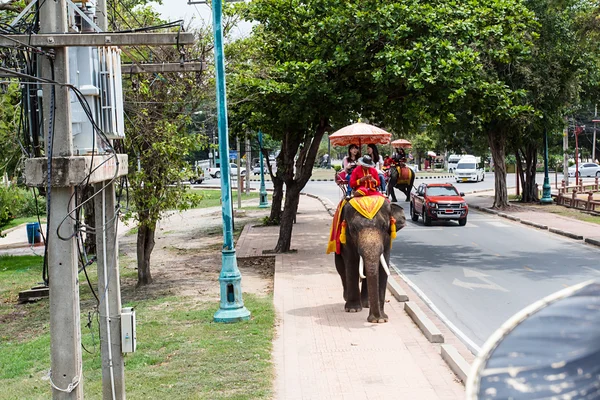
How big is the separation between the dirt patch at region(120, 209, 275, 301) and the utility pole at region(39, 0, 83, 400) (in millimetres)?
8702

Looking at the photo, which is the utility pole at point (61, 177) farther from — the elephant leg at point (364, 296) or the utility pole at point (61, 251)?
the elephant leg at point (364, 296)

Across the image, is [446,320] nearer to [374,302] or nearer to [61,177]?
[374,302]

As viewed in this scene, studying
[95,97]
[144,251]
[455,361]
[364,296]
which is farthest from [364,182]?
[144,251]

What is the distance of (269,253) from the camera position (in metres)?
21.5

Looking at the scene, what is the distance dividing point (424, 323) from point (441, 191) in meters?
18.6

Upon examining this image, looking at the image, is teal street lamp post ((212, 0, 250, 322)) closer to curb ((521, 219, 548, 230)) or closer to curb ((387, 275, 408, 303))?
curb ((387, 275, 408, 303))

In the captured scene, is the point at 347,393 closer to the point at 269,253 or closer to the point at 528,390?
the point at 528,390

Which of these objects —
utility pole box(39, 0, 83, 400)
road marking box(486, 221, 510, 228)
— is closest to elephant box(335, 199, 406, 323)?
utility pole box(39, 0, 83, 400)

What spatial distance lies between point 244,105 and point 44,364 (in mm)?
10474

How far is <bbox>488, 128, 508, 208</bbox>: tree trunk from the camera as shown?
35.2m

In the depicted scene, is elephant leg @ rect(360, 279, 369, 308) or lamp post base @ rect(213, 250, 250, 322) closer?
lamp post base @ rect(213, 250, 250, 322)

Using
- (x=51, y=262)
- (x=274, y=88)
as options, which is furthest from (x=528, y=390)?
(x=274, y=88)

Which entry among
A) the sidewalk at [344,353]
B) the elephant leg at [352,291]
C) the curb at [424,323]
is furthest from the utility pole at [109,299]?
the elephant leg at [352,291]

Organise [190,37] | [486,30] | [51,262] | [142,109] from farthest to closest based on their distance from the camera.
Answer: [486,30] < [142,109] < [190,37] < [51,262]
